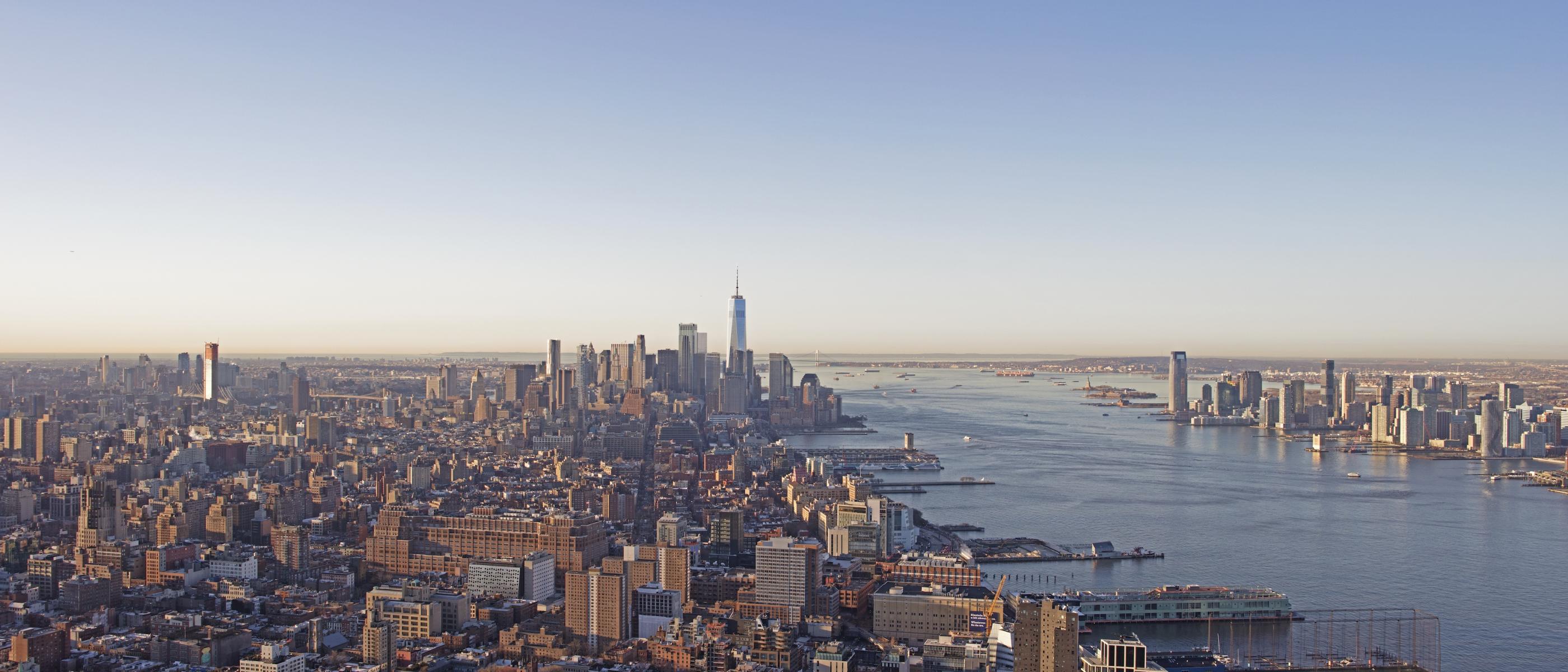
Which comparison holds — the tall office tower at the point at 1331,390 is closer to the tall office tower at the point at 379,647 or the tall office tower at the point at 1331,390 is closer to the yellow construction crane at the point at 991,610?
the yellow construction crane at the point at 991,610

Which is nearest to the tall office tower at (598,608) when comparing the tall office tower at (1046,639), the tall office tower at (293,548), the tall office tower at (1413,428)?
the tall office tower at (1046,639)

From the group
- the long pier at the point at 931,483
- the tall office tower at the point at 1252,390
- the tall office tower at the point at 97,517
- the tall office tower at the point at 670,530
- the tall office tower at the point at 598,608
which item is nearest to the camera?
the tall office tower at the point at 598,608

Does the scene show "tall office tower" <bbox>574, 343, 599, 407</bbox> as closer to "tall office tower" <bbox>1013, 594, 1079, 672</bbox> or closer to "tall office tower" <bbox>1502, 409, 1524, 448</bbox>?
"tall office tower" <bbox>1502, 409, 1524, 448</bbox>

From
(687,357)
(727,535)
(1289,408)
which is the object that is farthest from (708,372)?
(727,535)

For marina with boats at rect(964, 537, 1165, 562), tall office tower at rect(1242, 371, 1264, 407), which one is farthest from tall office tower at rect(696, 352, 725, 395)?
marina with boats at rect(964, 537, 1165, 562)

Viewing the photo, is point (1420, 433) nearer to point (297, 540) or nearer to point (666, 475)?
point (666, 475)
